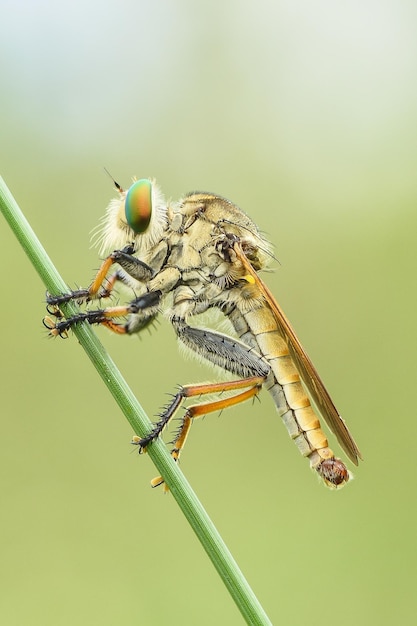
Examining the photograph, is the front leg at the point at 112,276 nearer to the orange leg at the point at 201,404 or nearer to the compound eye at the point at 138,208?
the compound eye at the point at 138,208

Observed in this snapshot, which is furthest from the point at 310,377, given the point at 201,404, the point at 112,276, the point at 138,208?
the point at 138,208

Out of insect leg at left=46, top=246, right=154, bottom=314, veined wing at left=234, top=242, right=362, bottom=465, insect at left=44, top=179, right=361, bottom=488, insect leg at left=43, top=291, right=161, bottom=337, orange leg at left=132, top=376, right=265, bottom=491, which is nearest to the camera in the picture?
insect leg at left=43, top=291, right=161, bottom=337

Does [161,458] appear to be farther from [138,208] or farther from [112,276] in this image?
[138,208]

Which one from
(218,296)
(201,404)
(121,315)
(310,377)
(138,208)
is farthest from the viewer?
(218,296)

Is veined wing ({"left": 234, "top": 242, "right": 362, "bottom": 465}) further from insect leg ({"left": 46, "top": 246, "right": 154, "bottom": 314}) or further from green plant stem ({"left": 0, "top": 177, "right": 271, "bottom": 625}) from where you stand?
green plant stem ({"left": 0, "top": 177, "right": 271, "bottom": 625})

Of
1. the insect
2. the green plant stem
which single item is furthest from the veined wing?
the green plant stem

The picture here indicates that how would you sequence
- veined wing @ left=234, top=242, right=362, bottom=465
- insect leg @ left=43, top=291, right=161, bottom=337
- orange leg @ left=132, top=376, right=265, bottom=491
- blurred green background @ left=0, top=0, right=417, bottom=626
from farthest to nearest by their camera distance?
blurred green background @ left=0, top=0, right=417, bottom=626 → veined wing @ left=234, top=242, right=362, bottom=465 → orange leg @ left=132, top=376, right=265, bottom=491 → insect leg @ left=43, top=291, right=161, bottom=337

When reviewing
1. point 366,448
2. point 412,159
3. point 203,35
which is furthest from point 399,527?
point 203,35
